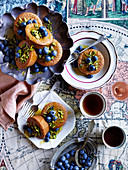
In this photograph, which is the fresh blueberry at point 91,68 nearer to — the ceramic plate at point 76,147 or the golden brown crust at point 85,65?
the golden brown crust at point 85,65

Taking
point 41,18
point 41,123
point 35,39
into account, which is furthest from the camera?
point 41,123

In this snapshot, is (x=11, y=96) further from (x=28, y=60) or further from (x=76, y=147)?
(x=76, y=147)

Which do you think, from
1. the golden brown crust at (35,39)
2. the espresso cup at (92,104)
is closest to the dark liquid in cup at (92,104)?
the espresso cup at (92,104)

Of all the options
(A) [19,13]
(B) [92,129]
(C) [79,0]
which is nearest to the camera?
(A) [19,13]

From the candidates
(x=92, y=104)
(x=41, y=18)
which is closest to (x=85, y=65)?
(x=92, y=104)

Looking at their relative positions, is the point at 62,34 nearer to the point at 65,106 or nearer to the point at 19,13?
the point at 19,13

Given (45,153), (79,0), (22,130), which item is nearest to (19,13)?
(79,0)
